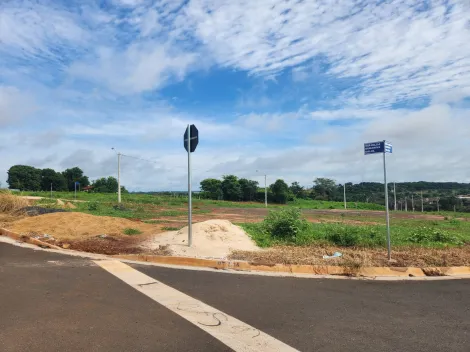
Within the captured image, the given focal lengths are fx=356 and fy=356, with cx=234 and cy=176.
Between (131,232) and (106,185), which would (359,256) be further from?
(106,185)

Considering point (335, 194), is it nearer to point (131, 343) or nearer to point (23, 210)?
point (23, 210)

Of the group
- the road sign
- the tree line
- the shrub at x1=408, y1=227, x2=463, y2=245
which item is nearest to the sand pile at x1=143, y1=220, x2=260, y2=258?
the road sign

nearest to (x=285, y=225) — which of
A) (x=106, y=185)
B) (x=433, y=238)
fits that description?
(x=433, y=238)

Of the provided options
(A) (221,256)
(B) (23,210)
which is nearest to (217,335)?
(A) (221,256)

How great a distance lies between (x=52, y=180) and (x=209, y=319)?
305ft

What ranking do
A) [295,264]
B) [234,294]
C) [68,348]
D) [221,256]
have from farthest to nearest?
[221,256], [295,264], [234,294], [68,348]

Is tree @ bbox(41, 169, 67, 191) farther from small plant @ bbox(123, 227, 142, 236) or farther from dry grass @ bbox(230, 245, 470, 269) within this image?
dry grass @ bbox(230, 245, 470, 269)

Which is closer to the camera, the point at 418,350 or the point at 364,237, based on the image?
the point at 418,350

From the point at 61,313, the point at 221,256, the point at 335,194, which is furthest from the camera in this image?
the point at 335,194

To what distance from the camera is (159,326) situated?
3975 mm

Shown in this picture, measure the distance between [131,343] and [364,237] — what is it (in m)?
8.77

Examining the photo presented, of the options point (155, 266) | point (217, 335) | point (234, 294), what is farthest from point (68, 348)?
point (155, 266)

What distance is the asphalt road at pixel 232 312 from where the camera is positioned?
3582mm

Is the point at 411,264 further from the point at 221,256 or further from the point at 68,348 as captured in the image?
the point at 68,348
